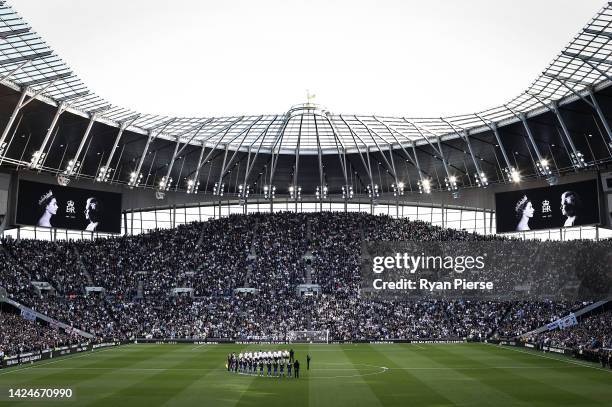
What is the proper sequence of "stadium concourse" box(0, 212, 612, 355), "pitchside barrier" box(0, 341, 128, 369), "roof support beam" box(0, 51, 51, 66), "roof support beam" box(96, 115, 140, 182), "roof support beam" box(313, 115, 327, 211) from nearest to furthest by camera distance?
"pitchside barrier" box(0, 341, 128, 369) < "roof support beam" box(0, 51, 51, 66) < "stadium concourse" box(0, 212, 612, 355) < "roof support beam" box(96, 115, 140, 182) < "roof support beam" box(313, 115, 327, 211)

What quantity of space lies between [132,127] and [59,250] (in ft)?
59.0

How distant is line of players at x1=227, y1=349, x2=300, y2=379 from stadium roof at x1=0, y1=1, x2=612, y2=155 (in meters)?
28.9

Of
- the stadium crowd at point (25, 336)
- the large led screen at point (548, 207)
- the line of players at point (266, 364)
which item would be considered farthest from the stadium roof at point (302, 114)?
the line of players at point (266, 364)

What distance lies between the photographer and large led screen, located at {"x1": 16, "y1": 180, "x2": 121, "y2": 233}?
238 ft

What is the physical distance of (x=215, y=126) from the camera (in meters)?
73.6

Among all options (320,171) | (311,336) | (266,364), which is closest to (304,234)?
(320,171)

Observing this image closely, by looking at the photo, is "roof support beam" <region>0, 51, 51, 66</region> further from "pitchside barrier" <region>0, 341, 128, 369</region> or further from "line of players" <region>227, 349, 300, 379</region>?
"line of players" <region>227, 349, 300, 379</region>

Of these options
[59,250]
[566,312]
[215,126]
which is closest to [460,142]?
[566,312]

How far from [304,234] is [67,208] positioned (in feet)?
99.9

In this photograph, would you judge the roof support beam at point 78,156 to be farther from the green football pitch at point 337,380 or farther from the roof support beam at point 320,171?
the roof support beam at point 320,171

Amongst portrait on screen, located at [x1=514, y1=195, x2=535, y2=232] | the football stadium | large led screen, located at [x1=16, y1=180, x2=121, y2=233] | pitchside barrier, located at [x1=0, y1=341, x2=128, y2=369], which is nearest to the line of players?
the football stadium

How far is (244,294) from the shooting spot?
76.2 m

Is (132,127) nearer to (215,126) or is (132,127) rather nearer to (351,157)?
(215,126)

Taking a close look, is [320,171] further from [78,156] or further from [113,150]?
[78,156]
